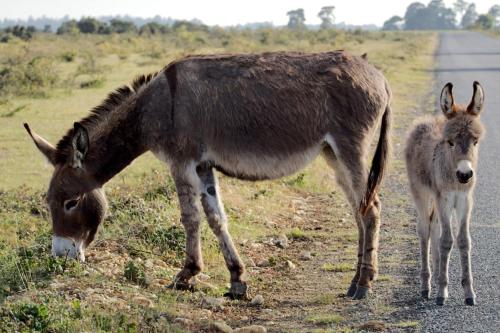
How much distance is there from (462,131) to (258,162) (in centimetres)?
180

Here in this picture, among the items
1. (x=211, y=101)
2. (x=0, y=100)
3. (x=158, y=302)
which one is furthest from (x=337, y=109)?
(x=0, y=100)

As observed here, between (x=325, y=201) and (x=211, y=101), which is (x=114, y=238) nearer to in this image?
(x=211, y=101)

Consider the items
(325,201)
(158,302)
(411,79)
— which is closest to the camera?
(158,302)

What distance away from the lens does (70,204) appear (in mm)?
6879

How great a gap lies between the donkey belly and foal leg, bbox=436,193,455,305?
125 cm

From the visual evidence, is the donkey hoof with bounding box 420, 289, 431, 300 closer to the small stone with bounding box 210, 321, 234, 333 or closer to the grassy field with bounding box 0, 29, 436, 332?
the grassy field with bounding box 0, 29, 436, 332

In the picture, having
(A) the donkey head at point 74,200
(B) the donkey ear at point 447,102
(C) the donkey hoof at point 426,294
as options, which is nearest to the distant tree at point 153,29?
(A) the donkey head at point 74,200

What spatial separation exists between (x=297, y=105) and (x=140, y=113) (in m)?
1.45

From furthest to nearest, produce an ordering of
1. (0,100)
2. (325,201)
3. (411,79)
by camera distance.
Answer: (411,79)
(0,100)
(325,201)

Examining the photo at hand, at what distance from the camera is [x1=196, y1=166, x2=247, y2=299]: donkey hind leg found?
6809 millimetres

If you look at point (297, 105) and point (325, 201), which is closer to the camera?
point (297, 105)

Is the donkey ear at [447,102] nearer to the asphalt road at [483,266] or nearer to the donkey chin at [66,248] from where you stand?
the asphalt road at [483,266]

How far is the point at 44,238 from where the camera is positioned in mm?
7711

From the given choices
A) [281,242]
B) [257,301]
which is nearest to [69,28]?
[281,242]
